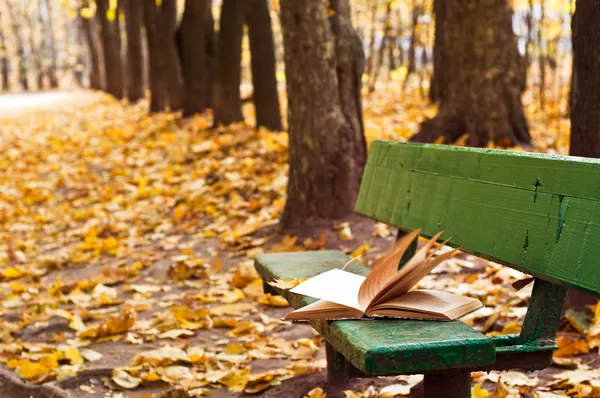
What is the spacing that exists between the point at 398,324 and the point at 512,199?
0.54m

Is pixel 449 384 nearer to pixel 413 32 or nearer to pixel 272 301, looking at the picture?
pixel 272 301

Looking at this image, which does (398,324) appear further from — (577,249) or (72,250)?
(72,250)

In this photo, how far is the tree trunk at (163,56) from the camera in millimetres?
14320

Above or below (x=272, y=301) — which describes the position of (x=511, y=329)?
above

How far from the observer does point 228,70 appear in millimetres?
11047

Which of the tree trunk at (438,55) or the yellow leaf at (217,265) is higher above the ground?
the tree trunk at (438,55)

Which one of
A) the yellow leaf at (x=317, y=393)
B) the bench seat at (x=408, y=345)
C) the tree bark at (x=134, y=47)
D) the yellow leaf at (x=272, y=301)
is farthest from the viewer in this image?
the tree bark at (x=134, y=47)

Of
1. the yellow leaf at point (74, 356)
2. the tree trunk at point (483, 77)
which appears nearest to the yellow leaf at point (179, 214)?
the tree trunk at point (483, 77)

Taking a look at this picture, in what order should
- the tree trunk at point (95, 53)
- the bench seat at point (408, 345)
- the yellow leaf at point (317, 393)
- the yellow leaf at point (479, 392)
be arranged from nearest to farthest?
the bench seat at point (408, 345) < the yellow leaf at point (479, 392) < the yellow leaf at point (317, 393) < the tree trunk at point (95, 53)

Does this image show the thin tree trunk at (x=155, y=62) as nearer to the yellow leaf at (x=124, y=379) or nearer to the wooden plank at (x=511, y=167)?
the yellow leaf at (x=124, y=379)

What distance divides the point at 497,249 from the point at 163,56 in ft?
44.6

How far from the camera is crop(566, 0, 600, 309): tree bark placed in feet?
12.1

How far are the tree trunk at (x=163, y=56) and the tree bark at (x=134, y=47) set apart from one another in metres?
3.37

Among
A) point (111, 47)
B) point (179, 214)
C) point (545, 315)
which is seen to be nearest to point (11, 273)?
point (179, 214)
